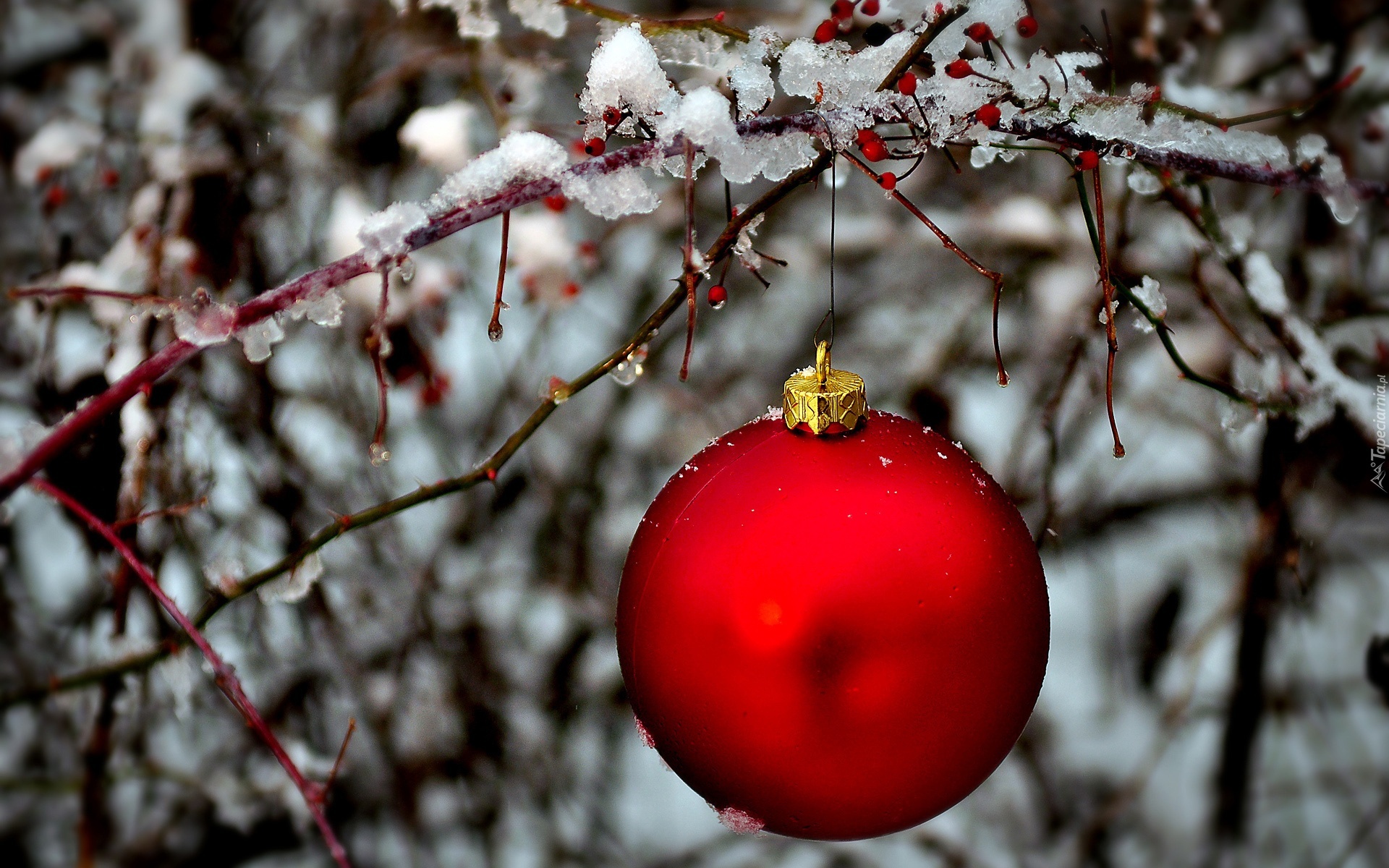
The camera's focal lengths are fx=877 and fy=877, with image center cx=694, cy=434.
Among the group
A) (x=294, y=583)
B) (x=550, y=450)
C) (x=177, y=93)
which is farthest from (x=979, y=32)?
(x=177, y=93)

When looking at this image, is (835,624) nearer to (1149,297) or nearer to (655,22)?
(1149,297)

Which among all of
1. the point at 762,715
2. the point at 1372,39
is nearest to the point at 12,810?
the point at 762,715

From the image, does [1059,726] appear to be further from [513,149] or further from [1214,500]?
[513,149]

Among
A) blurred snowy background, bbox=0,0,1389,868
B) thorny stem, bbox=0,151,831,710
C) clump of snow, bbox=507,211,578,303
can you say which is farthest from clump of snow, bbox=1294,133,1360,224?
clump of snow, bbox=507,211,578,303

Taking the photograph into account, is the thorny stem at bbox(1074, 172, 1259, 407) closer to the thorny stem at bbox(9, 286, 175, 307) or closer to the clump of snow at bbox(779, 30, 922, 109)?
the clump of snow at bbox(779, 30, 922, 109)

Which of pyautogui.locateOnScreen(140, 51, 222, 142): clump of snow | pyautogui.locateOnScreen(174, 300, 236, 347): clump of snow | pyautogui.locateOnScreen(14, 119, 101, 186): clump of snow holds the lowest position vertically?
pyautogui.locateOnScreen(174, 300, 236, 347): clump of snow

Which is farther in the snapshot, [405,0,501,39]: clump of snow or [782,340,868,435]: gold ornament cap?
[405,0,501,39]: clump of snow
